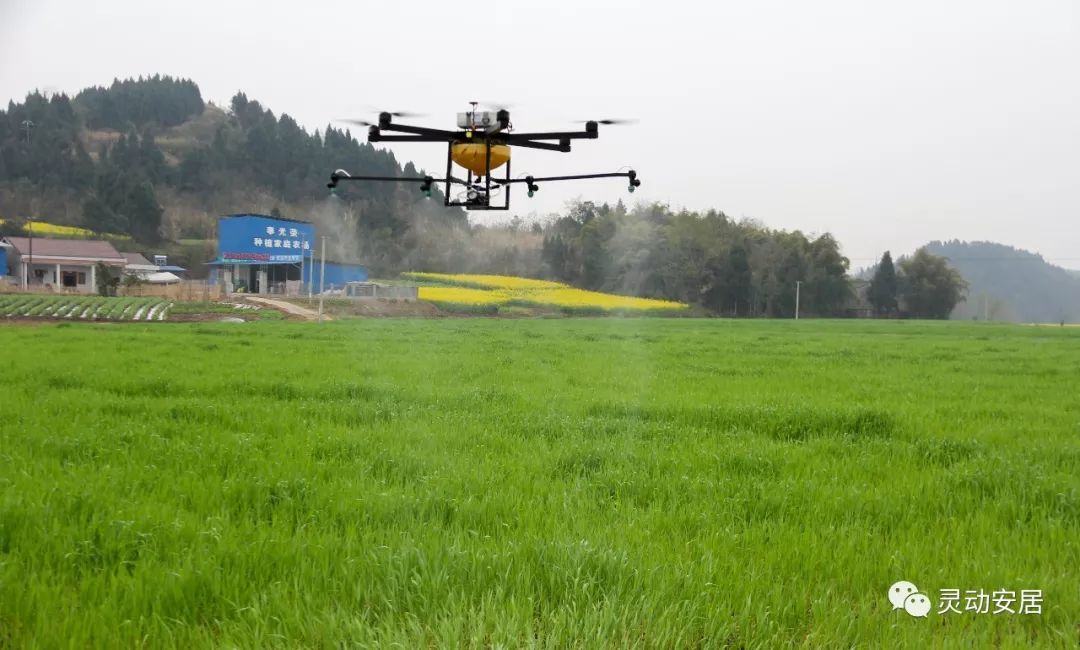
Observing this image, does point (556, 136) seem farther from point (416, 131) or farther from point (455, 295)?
point (455, 295)

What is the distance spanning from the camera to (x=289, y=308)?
110 feet

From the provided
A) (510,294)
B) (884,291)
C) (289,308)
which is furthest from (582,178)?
(884,291)

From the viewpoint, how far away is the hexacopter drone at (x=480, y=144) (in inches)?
355

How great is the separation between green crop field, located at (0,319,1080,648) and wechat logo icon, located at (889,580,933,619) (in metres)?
0.05

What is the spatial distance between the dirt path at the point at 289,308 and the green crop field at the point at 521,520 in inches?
970

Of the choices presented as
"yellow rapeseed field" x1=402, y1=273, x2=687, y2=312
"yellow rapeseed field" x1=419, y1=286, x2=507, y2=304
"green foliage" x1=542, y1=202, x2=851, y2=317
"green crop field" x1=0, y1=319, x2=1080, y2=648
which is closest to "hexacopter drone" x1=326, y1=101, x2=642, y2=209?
"green crop field" x1=0, y1=319, x2=1080, y2=648

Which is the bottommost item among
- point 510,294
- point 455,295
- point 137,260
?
point 455,295

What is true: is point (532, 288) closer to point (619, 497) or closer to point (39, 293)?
point (39, 293)

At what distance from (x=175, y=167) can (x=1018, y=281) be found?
412 ft

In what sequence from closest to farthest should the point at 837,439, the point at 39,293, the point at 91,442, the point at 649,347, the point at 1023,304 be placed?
1. the point at 91,442
2. the point at 837,439
3. the point at 649,347
4. the point at 39,293
5. the point at 1023,304

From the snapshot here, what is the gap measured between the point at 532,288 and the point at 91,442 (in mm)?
40209

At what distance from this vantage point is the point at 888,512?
4.06 metres

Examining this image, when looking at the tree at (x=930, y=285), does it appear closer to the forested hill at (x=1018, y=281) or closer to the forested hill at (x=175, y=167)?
the forested hill at (x=1018, y=281)

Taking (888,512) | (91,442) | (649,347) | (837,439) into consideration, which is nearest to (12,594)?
(91,442)
